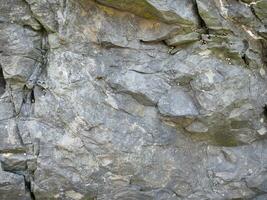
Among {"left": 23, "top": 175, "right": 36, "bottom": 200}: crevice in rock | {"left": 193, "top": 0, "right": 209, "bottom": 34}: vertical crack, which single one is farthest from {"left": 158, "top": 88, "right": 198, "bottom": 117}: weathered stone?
{"left": 23, "top": 175, "right": 36, "bottom": 200}: crevice in rock

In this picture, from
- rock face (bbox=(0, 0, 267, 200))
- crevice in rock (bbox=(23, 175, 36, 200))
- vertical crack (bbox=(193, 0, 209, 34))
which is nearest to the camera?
vertical crack (bbox=(193, 0, 209, 34))

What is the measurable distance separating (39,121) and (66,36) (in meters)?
1.11

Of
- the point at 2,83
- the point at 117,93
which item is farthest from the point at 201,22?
the point at 2,83

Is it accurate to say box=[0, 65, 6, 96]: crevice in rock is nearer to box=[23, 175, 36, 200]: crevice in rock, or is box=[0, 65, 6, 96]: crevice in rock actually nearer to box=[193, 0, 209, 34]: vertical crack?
box=[23, 175, 36, 200]: crevice in rock

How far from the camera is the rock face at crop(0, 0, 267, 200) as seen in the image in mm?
5164

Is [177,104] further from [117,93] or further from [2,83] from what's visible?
[2,83]

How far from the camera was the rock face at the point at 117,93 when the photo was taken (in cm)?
516

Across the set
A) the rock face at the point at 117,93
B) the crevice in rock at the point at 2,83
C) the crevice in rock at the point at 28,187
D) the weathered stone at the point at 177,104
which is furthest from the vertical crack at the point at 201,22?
the crevice in rock at the point at 28,187

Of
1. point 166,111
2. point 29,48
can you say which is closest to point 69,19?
point 29,48

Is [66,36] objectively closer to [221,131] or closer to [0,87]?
[0,87]

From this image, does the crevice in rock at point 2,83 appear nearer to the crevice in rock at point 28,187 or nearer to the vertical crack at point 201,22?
the crevice in rock at point 28,187

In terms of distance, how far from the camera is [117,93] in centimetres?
530

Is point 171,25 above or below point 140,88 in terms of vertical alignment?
above

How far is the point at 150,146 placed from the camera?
538 centimetres
